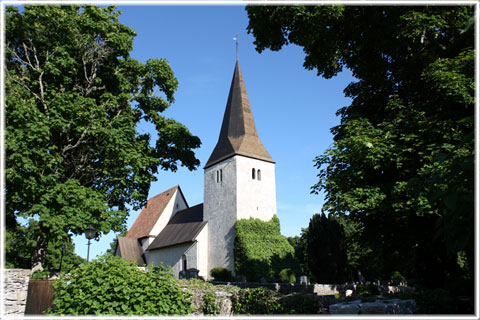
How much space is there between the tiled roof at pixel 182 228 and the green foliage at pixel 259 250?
504 centimetres

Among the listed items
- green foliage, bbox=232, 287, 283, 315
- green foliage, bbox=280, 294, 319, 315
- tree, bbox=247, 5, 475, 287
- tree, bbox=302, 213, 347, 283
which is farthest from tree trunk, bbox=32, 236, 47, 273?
tree, bbox=302, 213, 347, 283

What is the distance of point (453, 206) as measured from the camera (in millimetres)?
2695

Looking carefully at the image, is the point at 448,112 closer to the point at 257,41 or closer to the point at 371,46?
the point at 371,46

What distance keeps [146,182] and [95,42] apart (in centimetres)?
672

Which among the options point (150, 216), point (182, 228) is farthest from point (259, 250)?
point (150, 216)

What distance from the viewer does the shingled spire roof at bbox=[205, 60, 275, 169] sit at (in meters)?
32.2

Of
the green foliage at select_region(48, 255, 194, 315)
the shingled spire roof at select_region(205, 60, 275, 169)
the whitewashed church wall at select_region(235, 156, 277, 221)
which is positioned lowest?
the green foliage at select_region(48, 255, 194, 315)

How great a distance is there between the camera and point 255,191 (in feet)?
102

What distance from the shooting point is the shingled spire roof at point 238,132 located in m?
32.2

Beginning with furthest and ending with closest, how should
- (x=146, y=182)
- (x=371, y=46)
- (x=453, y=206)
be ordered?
(x=146, y=182), (x=371, y=46), (x=453, y=206)

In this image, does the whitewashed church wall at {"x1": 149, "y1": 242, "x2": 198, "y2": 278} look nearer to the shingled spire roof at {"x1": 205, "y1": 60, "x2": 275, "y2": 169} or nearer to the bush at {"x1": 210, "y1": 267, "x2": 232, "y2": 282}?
the bush at {"x1": 210, "y1": 267, "x2": 232, "y2": 282}

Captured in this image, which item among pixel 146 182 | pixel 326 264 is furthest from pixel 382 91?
pixel 326 264

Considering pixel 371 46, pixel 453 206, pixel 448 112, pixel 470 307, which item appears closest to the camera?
pixel 453 206

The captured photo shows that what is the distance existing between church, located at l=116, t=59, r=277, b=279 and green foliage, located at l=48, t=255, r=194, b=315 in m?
21.3
